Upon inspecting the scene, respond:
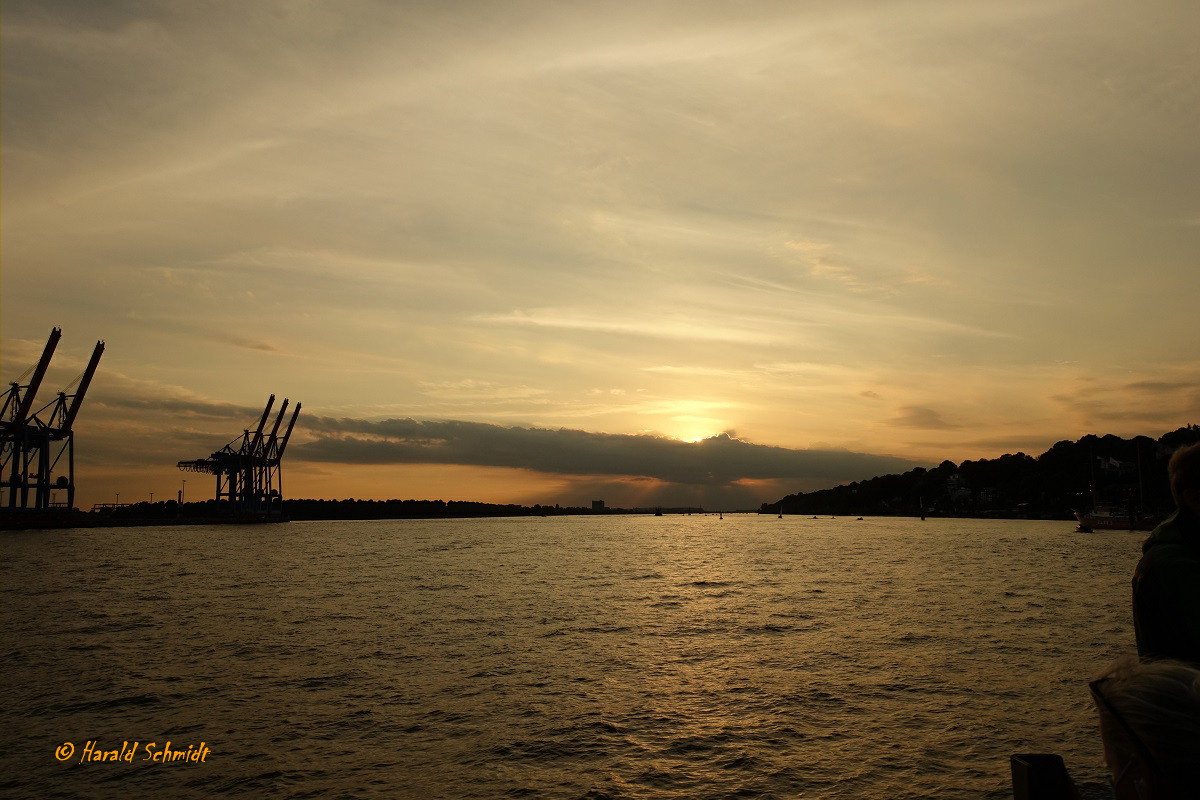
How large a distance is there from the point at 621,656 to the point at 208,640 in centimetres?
1479

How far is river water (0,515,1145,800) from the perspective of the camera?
44.2 ft

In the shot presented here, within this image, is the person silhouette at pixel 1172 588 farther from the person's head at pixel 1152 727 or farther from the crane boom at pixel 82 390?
the crane boom at pixel 82 390

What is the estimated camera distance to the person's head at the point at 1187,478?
11.3 feet

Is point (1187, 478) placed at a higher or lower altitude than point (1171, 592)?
higher

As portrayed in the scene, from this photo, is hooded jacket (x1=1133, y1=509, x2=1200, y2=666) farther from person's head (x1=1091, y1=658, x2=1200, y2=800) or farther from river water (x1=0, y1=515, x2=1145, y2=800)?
river water (x1=0, y1=515, x2=1145, y2=800)

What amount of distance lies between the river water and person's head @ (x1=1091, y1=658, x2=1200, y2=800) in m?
11.4

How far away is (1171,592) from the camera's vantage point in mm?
3275

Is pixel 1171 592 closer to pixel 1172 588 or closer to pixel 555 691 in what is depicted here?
pixel 1172 588

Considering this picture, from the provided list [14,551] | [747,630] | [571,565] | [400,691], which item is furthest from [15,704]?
[14,551]

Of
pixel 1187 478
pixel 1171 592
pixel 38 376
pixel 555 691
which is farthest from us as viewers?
pixel 38 376

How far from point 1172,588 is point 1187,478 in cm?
56

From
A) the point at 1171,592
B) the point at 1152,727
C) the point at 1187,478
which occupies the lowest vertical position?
the point at 1152,727

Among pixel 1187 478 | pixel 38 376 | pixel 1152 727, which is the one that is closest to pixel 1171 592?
pixel 1187 478

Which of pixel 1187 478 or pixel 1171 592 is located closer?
pixel 1171 592
